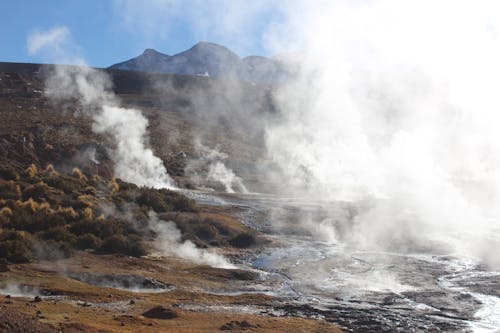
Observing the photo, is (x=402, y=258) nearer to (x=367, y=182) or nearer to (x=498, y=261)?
(x=498, y=261)

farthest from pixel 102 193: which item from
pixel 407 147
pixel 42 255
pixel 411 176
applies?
pixel 407 147

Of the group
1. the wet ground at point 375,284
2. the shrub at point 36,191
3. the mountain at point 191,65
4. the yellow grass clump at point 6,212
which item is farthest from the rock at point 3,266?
the mountain at point 191,65

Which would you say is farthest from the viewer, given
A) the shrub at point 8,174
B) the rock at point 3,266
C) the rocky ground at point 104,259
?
the shrub at point 8,174

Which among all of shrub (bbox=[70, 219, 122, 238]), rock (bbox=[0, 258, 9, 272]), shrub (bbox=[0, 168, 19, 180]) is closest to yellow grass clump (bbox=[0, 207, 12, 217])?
shrub (bbox=[70, 219, 122, 238])

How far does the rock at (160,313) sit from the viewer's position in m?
14.5

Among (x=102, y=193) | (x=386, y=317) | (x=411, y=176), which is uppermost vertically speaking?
(x=411, y=176)

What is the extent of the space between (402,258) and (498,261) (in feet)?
14.5

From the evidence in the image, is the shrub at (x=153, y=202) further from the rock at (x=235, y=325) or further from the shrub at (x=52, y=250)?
the rock at (x=235, y=325)

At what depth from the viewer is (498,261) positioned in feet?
86.9

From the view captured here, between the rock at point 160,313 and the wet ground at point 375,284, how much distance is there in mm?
3529

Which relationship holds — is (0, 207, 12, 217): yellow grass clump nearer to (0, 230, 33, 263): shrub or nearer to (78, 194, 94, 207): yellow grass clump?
(0, 230, 33, 263): shrub

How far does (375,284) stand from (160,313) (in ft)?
32.3

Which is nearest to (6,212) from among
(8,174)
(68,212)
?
(68,212)

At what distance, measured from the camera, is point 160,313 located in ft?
48.2
